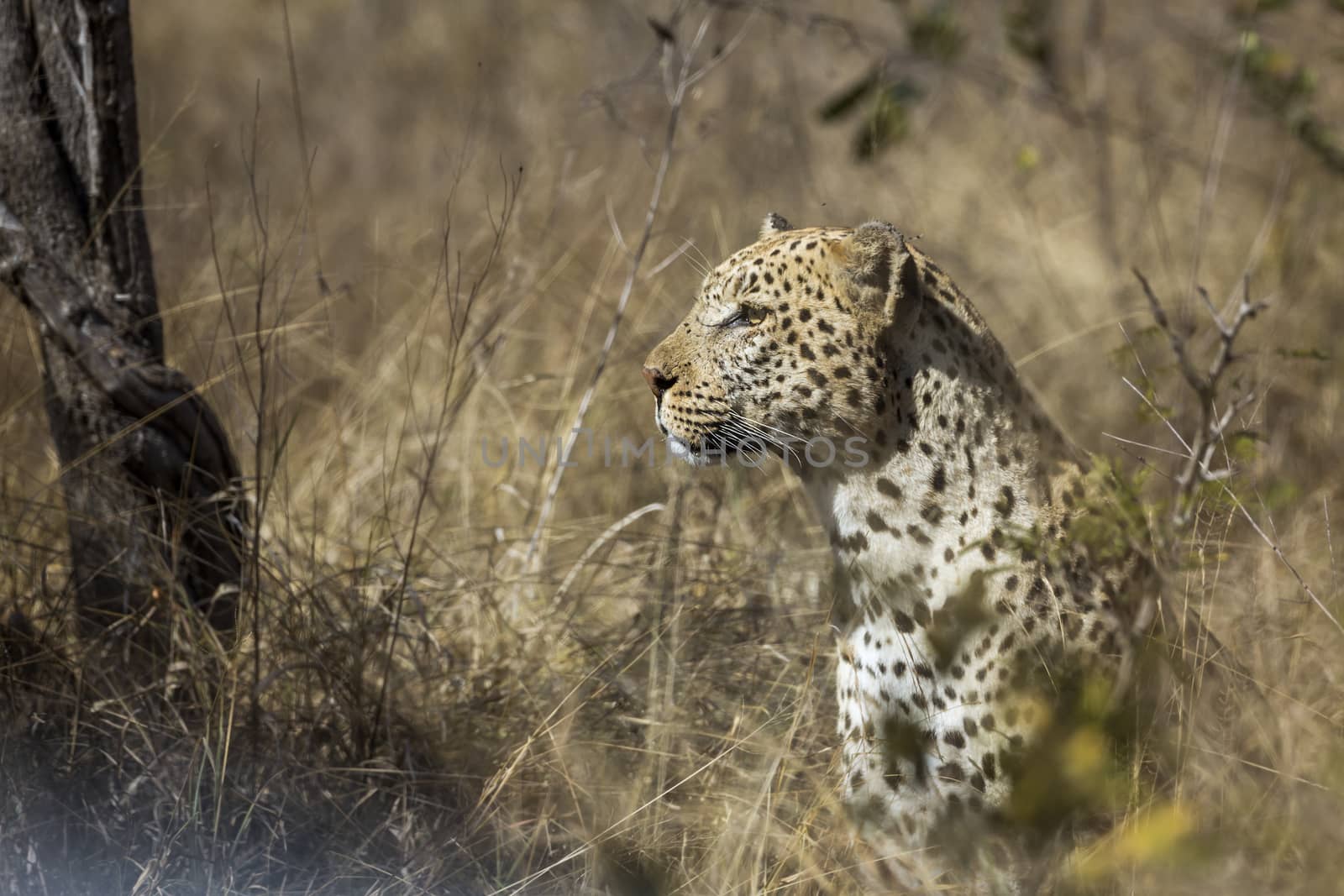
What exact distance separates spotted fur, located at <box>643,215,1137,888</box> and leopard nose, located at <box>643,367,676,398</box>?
229 millimetres

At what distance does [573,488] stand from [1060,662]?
9.43ft

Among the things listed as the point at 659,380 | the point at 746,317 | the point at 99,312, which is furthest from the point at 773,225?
the point at 99,312

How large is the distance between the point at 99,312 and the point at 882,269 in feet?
7.21

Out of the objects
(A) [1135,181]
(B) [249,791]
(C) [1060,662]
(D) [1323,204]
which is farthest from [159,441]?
(A) [1135,181]

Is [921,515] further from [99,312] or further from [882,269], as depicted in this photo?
[99,312]

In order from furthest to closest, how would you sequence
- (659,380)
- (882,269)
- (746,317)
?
(659,380) < (746,317) < (882,269)

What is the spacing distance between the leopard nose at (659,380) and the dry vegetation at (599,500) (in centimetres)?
53

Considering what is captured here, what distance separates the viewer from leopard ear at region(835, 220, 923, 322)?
10.4 ft

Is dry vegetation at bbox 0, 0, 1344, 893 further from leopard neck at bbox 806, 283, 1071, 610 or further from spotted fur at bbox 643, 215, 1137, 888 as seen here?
leopard neck at bbox 806, 283, 1071, 610

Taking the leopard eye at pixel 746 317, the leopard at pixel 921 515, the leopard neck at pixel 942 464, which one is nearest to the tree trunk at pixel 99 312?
the leopard eye at pixel 746 317

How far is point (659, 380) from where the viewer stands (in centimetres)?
366

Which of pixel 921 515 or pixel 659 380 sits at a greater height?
pixel 659 380

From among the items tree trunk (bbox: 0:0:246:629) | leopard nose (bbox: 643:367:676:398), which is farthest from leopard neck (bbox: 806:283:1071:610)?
tree trunk (bbox: 0:0:246:629)

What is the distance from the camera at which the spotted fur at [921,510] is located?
10.3 feet
